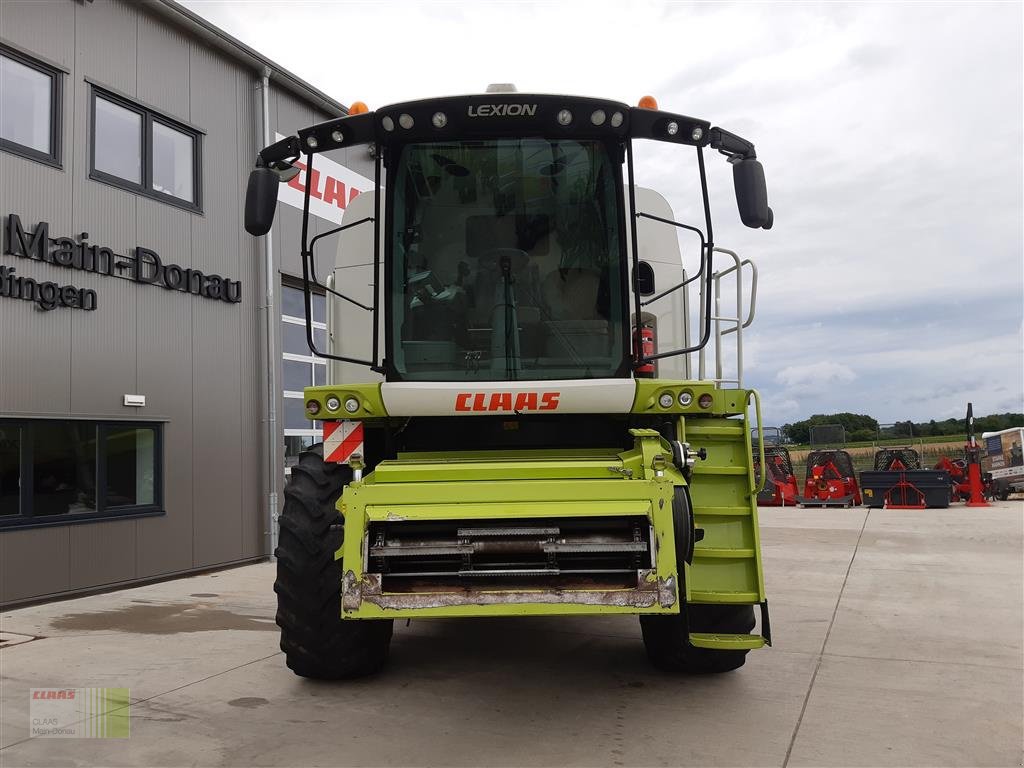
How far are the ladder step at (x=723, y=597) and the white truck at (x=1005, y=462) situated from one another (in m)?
18.0

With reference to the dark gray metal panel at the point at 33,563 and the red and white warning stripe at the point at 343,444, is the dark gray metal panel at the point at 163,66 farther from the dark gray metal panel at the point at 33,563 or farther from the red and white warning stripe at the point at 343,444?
the red and white warning stripe at the point at 343,444

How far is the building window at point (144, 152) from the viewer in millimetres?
8328

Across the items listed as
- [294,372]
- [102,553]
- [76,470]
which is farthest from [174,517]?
[294,372]

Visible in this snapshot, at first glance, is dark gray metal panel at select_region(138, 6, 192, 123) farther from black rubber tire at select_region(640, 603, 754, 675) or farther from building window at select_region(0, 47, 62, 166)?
black rubber tire at select_region(640, 603, 754, 675)

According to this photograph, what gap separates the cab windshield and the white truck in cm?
1823

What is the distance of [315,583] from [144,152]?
6.50 metres

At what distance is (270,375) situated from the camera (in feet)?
33.5

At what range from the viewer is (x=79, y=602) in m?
7.50

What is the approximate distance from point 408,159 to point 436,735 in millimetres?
2967

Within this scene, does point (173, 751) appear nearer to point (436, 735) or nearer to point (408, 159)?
point (436, 735)

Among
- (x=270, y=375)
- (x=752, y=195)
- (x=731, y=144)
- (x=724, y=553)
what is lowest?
(x=724, y=553)

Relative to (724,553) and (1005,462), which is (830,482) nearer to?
(1005,462)

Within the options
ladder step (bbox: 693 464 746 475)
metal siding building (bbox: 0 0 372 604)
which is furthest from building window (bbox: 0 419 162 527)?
ladder step (bbox: 693 464 746 475)

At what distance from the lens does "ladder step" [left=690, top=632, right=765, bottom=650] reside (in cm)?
407
